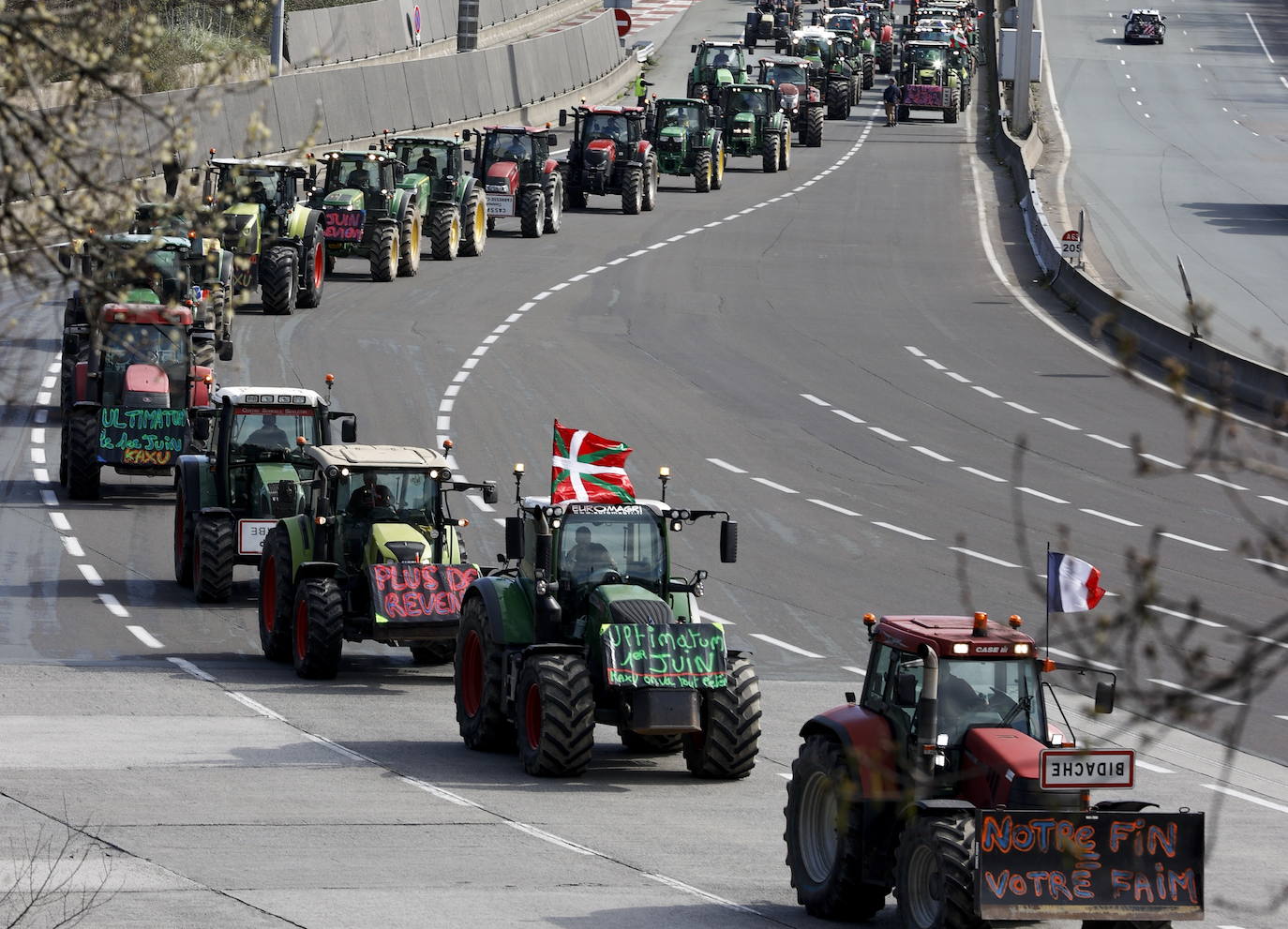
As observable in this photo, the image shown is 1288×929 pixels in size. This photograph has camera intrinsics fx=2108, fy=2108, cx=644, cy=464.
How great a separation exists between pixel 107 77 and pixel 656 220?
46.9 meters

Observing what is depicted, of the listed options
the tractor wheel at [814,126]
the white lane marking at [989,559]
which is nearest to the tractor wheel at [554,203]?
the tractor wheel at [814,126]

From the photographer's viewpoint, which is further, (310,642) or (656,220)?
(656,220)

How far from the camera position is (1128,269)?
156 ft

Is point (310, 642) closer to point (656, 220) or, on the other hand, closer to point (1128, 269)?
point (1128, 269)

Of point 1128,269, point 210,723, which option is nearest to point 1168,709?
point 210,723

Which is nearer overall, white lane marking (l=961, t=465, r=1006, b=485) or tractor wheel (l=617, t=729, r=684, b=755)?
tractor wheel (l=617, t=729, r=684, b=755)

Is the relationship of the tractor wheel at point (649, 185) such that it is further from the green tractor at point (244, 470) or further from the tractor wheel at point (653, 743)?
the tractor wheel at point (653, 743)

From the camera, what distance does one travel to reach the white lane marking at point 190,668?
20.9 meters

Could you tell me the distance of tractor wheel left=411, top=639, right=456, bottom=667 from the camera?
2214 cm

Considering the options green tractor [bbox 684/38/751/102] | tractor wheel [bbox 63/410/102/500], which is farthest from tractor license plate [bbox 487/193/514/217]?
green tractor [bbox 684/38/751/102]

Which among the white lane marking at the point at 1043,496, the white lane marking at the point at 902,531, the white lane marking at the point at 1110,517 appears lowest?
the white lane marking at the point at 902,531

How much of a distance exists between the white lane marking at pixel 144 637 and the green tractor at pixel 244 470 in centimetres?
124

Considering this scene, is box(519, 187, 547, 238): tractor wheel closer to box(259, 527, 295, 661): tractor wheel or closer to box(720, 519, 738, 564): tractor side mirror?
box(259, 527, 295, 661): tractor wheel

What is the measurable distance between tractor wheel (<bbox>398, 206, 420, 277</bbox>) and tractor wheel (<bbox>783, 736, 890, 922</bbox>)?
30889 mm
